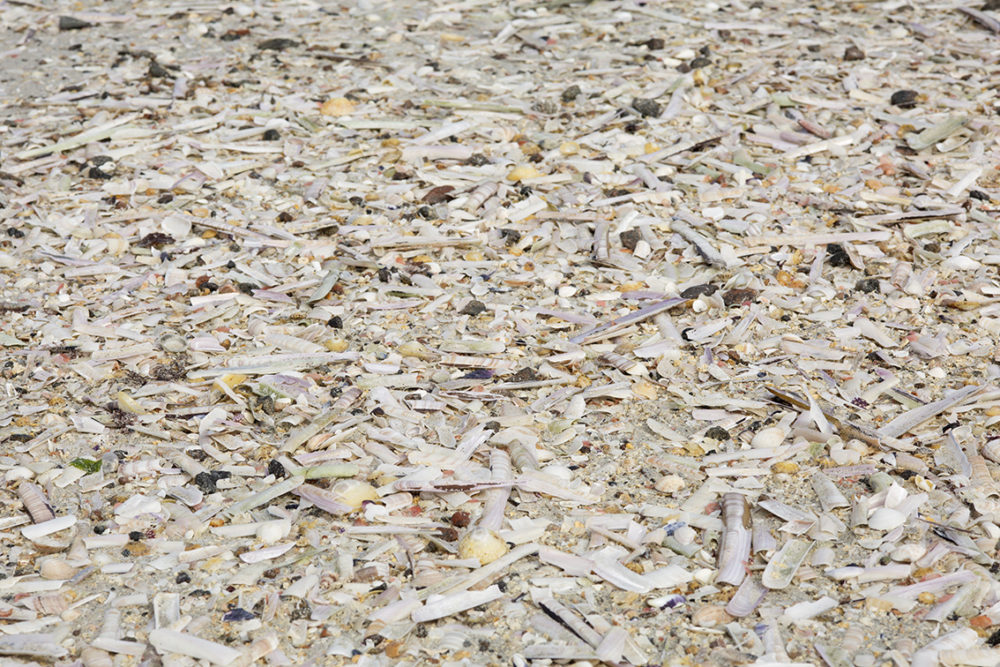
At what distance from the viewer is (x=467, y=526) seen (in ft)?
10.7

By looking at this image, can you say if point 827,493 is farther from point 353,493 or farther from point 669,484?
point 353,493

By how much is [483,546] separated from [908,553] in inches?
49.3

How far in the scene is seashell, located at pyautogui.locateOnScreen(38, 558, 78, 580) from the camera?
10.0 feet

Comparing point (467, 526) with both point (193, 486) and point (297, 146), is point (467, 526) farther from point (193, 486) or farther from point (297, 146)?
point (297, 146)

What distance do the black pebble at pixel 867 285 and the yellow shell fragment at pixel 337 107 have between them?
10.0 feet

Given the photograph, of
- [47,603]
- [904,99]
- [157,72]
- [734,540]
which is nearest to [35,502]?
[47,603]

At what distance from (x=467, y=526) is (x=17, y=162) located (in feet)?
12.3

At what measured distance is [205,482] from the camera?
341cm

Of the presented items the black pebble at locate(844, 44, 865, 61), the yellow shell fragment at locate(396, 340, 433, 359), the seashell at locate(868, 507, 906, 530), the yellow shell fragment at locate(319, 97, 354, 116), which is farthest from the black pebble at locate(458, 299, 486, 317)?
the black pebble at locate(844, 44, 865, 61)

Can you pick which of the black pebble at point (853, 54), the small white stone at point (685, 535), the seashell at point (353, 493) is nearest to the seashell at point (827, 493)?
the small white stone at point (685, 535)

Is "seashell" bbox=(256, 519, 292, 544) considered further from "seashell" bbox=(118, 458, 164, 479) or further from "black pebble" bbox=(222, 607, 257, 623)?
"seashell" bbox=(118, 458, 164, 479)

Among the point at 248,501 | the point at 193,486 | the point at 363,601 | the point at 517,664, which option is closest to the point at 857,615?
the point at 517,664

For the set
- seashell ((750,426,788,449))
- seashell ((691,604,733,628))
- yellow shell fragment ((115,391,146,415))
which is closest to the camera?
seashell ((691,604,733,628))

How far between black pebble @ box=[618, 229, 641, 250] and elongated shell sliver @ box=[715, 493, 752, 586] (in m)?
1.66
